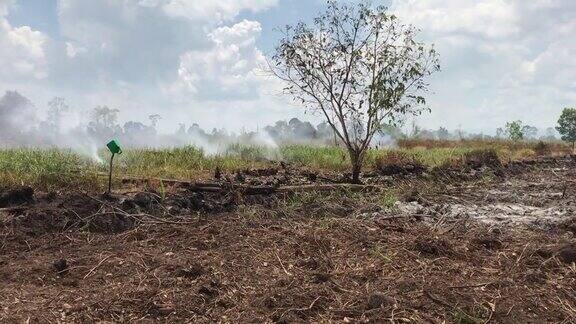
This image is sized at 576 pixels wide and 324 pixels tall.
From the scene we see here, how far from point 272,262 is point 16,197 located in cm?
398

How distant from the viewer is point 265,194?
775 centimetres

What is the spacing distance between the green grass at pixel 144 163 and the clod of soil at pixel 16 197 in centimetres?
165

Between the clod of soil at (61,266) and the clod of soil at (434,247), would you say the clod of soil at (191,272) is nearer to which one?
the clod of soil at (61,266)

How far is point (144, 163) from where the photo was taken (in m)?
11.3

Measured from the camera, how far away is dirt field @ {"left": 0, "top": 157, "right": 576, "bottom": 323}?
3354 mm

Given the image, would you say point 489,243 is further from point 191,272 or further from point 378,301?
point 191,272

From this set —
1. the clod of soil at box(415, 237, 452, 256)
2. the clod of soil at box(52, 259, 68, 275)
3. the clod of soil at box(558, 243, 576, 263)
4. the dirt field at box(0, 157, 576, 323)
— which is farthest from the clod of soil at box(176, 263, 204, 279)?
the clod of soil at box(558, 243, 576, 263)

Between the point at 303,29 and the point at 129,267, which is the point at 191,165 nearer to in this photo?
the point at 303,29

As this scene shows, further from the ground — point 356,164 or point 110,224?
point 356,164

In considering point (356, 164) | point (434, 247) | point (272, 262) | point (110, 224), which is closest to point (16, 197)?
point (110, 224)

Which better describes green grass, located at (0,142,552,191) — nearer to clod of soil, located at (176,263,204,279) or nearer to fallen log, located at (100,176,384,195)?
fallen log, located at (100,176,384,195)

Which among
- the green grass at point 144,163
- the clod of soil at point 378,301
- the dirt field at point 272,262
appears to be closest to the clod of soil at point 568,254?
the dirt field at point 272,262

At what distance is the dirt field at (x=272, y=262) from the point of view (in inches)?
132

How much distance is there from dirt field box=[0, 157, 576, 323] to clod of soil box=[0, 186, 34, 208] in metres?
0.01
